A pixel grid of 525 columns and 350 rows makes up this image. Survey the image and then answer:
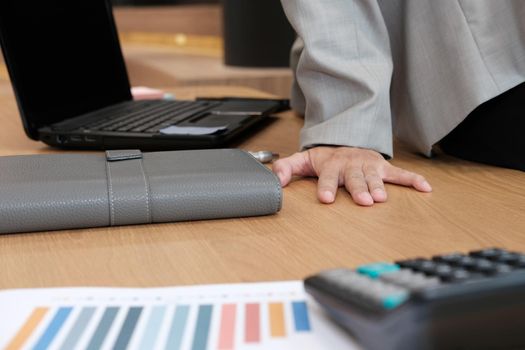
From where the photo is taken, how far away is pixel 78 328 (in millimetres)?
385

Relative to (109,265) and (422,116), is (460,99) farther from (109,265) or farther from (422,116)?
(109,265)

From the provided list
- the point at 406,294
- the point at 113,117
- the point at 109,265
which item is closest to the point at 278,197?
the point at 109,265

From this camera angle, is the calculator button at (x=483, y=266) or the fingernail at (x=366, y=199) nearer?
the calculator button at (x=483, y=266)

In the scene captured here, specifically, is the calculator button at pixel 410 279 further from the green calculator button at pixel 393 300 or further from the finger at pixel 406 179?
the finger at pixel 406 179

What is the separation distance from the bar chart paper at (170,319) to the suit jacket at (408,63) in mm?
394

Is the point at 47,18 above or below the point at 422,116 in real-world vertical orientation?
above

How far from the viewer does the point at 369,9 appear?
2.67ft

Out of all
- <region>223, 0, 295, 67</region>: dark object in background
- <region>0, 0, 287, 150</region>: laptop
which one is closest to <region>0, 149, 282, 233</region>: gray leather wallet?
<region>0, 0, 287, 150</region>: laptop

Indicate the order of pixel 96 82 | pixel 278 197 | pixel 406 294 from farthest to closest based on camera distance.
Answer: pixel 96 82
pixel 278 197
pixel 406 294

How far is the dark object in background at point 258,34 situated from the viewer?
2582 millimetres

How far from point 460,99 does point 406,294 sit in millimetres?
508

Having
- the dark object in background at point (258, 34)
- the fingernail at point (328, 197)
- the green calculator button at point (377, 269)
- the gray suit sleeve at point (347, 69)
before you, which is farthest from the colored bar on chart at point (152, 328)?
the dark object in background at point (258, 34)

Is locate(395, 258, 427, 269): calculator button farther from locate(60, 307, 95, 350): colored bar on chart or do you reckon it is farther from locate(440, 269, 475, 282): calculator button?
locate(60, 307, 95, 350): colored bar on chart

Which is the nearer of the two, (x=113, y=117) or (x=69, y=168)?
(x=69, y=168)
